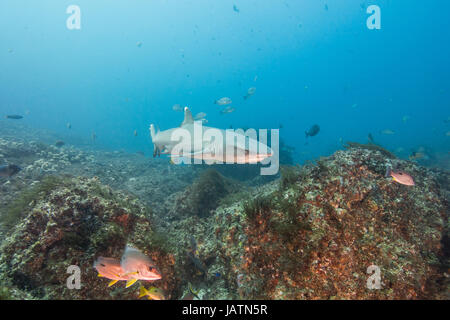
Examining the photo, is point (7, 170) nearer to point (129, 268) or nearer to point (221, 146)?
point (129, 268)

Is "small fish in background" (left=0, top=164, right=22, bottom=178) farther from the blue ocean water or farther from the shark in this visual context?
the blue ocean water

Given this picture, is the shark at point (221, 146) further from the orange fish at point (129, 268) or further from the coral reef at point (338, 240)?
the orange fish at point (129, 268)

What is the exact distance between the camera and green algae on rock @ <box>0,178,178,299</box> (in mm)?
2898

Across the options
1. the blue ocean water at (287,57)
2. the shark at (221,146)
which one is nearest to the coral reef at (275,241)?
the shark at (221,146)

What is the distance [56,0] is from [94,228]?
205m

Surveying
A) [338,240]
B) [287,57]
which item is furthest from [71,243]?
[287,57]

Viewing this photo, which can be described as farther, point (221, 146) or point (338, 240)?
point (221, 146)

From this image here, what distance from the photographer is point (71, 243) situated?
3.15m

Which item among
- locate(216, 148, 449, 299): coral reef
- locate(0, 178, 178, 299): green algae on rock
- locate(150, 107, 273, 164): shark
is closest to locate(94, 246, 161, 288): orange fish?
locate(0, 178, 178, 299): green algae on rock

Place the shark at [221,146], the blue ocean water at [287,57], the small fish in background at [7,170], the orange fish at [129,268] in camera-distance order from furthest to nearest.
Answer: the blue ocean water at [287,57] → the small fish in background at [7,170] → the shark at [221,146] → the orange fish at [129,268]

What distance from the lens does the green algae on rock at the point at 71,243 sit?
2.90m

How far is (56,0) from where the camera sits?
131000 millimetres
